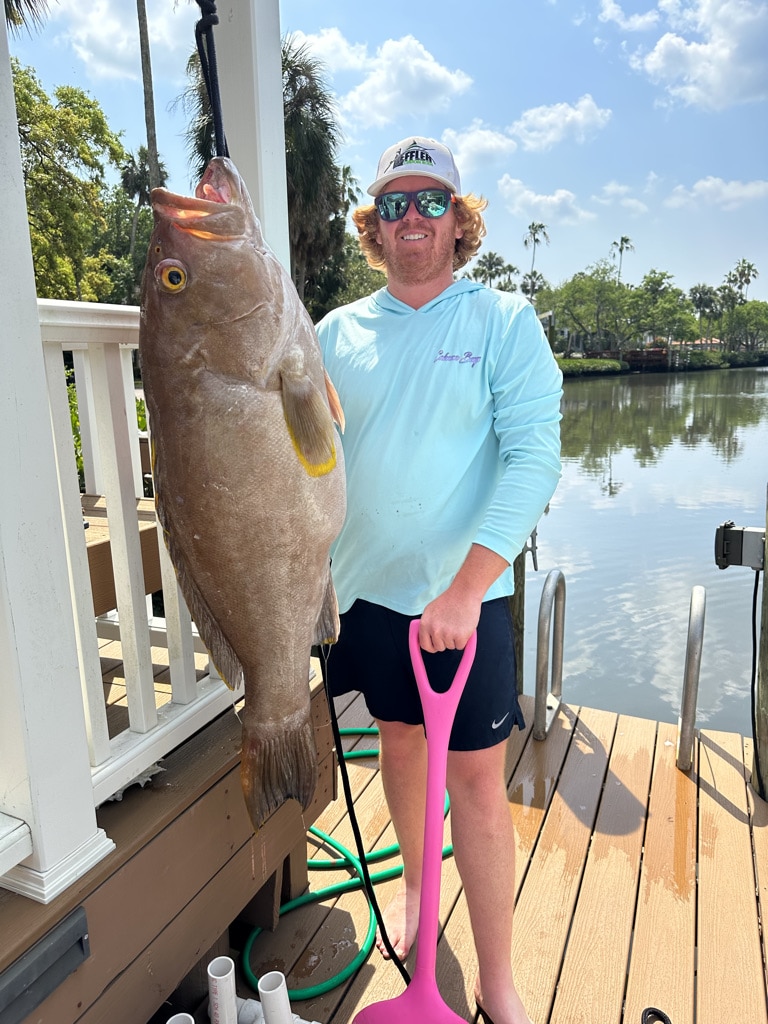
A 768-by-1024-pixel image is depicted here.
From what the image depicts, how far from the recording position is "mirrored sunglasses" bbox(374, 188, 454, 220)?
6.64 ft

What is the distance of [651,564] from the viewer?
10781mm

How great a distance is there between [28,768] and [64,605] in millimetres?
346

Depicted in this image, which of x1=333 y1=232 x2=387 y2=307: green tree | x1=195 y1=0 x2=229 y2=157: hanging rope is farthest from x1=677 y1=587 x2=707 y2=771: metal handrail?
x1=333 y1=232 x2=387 y2=307: green tree

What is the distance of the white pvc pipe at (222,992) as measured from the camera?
1.81 m

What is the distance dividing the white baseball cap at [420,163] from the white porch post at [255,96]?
31 centimetres

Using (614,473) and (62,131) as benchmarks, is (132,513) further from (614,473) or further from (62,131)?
(62,131)

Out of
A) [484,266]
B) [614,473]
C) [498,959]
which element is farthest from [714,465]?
[484,266]

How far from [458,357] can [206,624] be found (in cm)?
96

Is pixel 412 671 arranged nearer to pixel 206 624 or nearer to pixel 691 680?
pixel 206 624

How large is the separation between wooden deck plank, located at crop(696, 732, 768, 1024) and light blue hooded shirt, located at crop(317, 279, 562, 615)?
4.74 ft

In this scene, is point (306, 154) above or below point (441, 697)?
above

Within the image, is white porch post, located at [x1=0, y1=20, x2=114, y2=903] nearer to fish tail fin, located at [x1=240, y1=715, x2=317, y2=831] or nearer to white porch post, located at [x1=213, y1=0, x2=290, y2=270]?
fish tail fin, located at [x1=240, y1=715, x2=317, y2=831]

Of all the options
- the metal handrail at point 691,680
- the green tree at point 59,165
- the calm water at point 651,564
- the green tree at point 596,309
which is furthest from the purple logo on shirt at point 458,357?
the green tree at point 596,309

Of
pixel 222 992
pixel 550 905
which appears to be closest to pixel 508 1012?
pixel 550 905
